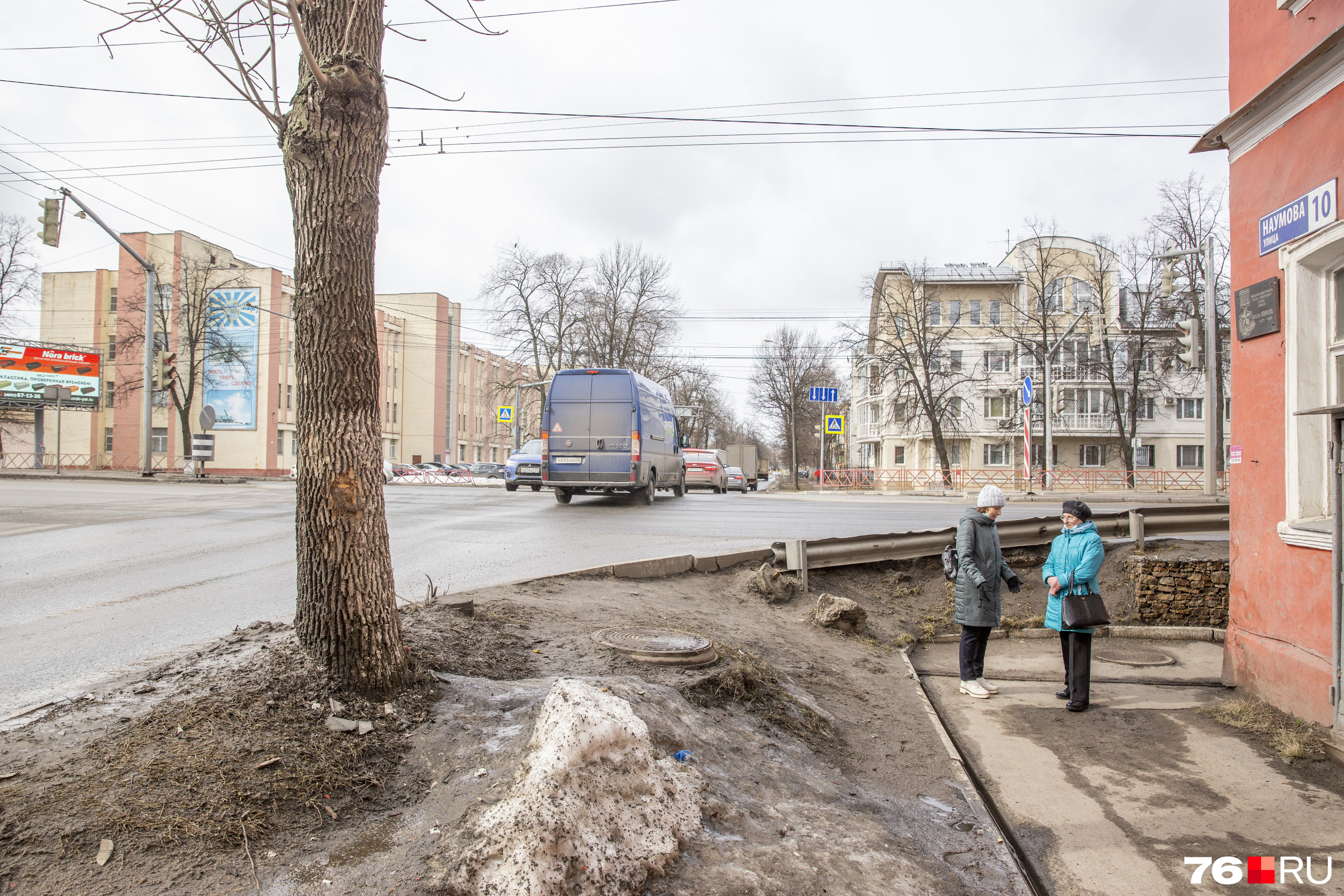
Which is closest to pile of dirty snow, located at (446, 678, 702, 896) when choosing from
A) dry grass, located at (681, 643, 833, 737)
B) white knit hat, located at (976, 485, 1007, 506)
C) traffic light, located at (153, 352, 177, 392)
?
dry grass, located at (681, 643, 833, 737)

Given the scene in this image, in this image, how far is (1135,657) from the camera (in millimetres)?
8227

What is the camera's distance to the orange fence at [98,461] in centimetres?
4716

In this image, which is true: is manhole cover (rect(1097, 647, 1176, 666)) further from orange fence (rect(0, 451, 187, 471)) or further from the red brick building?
orange fence (rect(0, 451, 187, 471))

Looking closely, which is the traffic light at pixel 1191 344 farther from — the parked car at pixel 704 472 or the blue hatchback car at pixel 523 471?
the blue hatchback car at pixel 523 471

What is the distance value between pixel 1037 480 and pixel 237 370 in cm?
4578

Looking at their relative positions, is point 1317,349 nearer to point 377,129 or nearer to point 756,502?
point 377,129

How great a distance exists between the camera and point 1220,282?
30125 mm

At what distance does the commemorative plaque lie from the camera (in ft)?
20.1

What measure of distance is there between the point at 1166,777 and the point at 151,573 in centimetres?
869

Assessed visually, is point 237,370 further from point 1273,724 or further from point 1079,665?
point 1273,724

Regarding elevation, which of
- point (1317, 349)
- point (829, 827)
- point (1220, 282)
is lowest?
point (829, 827)

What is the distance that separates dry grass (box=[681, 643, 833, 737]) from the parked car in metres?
22.7

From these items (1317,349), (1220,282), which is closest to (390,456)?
(1220,282)

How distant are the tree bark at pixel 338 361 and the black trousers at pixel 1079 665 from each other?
5.36 m
